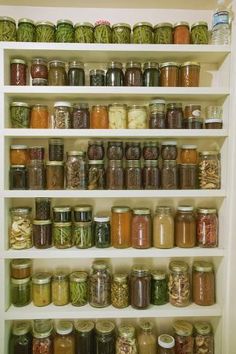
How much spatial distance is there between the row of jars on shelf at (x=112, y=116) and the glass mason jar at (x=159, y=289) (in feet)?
2.34

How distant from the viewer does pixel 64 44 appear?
121 cm

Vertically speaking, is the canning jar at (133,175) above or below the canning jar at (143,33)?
below

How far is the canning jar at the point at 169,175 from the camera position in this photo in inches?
50.5

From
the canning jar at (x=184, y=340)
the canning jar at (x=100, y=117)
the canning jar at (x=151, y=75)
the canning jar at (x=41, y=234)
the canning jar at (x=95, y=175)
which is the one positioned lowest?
the canning jar at (x=184, y=340)

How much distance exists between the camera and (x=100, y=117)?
1277 millimetres

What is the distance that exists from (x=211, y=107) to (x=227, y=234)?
1.97 feet

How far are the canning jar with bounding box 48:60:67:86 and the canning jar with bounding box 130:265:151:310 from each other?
3.11 feet

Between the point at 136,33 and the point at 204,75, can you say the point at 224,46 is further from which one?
the point at 136,33

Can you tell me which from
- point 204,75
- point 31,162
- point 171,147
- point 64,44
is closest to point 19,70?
point 64,44

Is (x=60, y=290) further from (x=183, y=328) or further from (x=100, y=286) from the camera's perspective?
(x=183, y=328)

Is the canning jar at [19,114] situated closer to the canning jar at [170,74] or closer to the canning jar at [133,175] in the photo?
the canning jar at [133,175]

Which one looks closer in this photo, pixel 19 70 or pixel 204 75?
pixel 19 70

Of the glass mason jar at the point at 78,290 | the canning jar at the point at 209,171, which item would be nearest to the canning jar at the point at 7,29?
the canning jar at the point at 209,171

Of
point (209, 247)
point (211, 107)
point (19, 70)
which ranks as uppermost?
point (19, 70)
